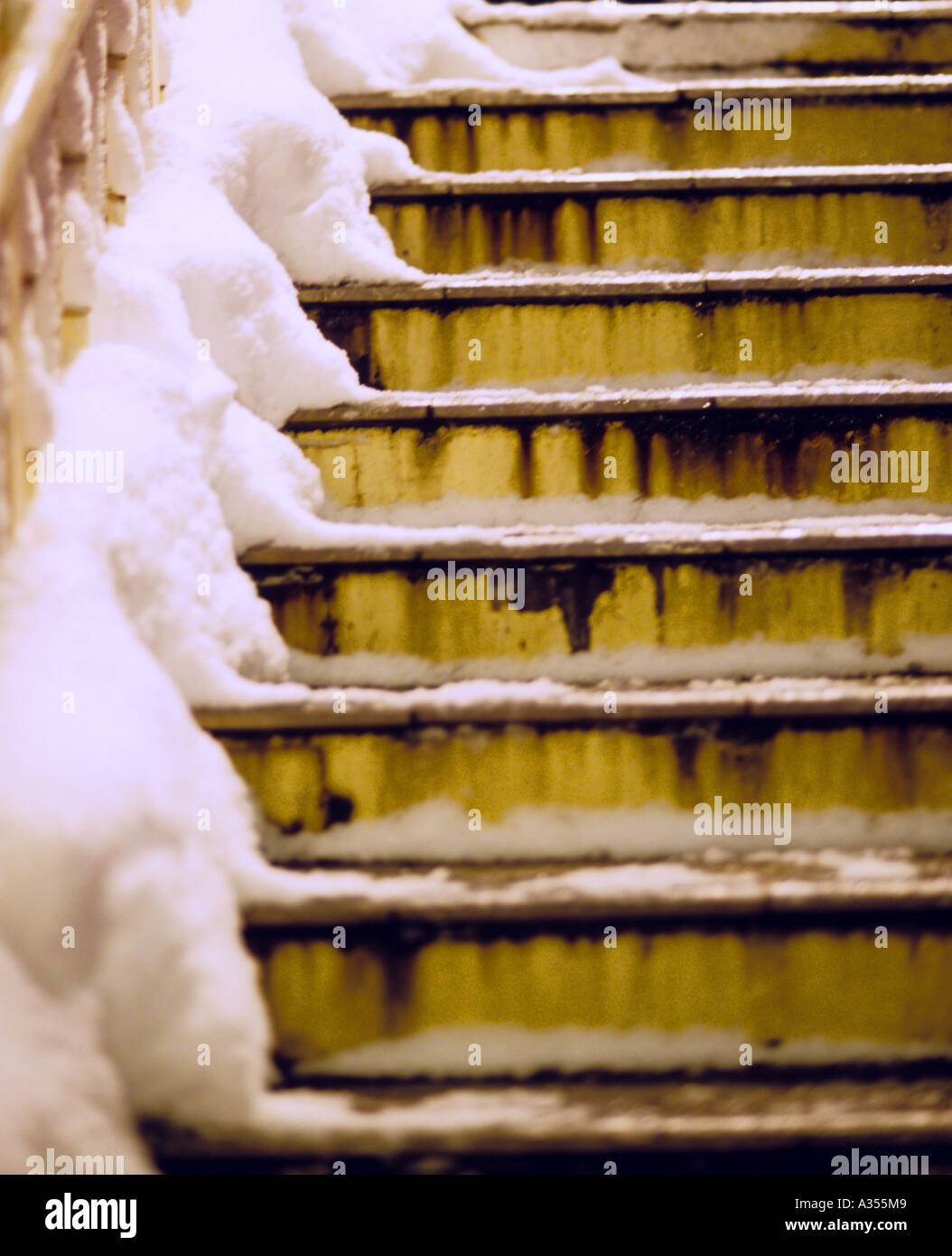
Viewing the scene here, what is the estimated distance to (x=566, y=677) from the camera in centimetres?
165

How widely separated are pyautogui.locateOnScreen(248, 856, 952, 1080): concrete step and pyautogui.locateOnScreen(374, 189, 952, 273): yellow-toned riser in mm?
1675

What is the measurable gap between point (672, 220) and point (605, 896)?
1776 mm

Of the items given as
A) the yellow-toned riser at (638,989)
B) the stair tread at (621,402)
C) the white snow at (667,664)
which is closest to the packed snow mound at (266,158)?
the stair tread at (621,402)

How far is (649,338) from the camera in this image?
209 cm

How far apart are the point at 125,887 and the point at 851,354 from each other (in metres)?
1.83

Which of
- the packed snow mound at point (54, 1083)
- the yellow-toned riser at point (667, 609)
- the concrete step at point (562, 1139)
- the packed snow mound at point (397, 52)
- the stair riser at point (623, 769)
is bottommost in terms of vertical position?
the concrete step at point (562, 1139)

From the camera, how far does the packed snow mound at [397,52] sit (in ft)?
8.71

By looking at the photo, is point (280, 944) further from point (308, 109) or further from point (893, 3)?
point (893, 3)

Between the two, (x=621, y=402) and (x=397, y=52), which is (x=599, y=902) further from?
(x=397, y=52)

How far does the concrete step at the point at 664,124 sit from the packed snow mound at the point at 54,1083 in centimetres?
237

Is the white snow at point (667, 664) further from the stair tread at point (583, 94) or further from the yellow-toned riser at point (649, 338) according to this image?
the stair tread at point (583, 94)

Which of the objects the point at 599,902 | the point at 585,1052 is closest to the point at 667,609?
the point at 599,902

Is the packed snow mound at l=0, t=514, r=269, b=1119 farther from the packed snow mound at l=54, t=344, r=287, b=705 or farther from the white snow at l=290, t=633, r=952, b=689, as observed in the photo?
the white snow at l=290, t=633, r=952, b=689
